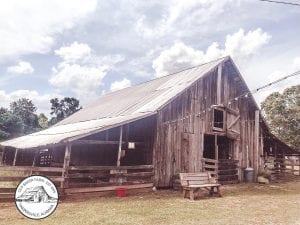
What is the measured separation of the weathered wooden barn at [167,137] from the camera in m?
15.8

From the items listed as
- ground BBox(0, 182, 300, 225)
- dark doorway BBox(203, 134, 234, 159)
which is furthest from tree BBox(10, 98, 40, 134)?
ground BBox(0, 182, 300, 225)

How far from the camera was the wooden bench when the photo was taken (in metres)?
15.3

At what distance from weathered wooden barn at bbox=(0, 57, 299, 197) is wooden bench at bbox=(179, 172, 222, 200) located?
1.98 metres

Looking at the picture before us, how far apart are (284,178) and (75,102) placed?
4148 centimetres

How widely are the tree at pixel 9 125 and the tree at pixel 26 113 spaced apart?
10.1ft

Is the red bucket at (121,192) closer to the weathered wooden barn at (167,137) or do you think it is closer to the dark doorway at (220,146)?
the weathered wooden barn at (167,137)

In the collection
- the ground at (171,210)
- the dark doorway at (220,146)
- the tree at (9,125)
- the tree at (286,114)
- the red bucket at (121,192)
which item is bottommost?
the ground at (171,210)

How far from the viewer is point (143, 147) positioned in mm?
18172

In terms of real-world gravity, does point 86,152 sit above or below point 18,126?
below

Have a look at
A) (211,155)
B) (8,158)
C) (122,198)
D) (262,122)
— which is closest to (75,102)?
(8,158)

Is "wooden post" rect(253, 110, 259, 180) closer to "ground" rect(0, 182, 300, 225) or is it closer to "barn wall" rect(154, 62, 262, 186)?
"barn wall" rect(154, 62, 262, 186)

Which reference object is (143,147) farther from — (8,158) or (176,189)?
(8,158)

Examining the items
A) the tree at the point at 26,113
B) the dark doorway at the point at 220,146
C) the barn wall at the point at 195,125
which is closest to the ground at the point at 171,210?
the barn wall at the point at 195,125

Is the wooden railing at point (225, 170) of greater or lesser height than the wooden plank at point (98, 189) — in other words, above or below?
above
